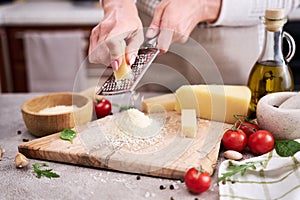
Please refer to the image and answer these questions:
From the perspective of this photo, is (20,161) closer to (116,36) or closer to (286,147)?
(116,36)

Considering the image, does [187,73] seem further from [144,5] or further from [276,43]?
[276,43]

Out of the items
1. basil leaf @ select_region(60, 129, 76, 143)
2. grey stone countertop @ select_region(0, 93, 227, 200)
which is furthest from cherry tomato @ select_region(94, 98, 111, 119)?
grey stone countertop @ select_region(0, 93, 227, 200)

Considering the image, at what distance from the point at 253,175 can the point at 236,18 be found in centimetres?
65

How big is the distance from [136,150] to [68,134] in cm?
19

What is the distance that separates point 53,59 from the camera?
258cm

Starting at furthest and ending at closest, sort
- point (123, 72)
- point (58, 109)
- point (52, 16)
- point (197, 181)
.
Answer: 1. point (52, 16)
2. point (58, 109)
3. point (123, 72)
4. point (197, 181)

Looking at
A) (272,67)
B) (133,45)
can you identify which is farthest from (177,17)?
(272,67)

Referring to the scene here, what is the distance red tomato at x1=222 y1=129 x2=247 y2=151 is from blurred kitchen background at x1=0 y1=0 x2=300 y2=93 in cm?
148

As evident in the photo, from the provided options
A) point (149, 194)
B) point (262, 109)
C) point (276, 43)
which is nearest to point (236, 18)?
point (276, 43)

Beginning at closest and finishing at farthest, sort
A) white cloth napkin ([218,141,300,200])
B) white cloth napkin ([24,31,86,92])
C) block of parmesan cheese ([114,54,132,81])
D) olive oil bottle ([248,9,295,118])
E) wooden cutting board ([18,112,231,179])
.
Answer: white cloth napkin ([218,141,300,200])
wooden cutting board ([18,112,231,179])
block of parmesan cheese ([114,54,132,81])
olive oil bottle ([248,9,295,118])
white cloth napkin ([24,31,86,92])

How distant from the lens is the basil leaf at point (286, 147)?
3.34 ft

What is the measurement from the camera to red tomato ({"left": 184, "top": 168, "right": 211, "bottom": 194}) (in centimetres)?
91

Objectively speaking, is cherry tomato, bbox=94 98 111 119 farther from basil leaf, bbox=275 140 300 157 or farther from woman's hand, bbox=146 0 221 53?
basil leaf, bbox=275 140 300 157

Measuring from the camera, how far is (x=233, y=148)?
1.10m
